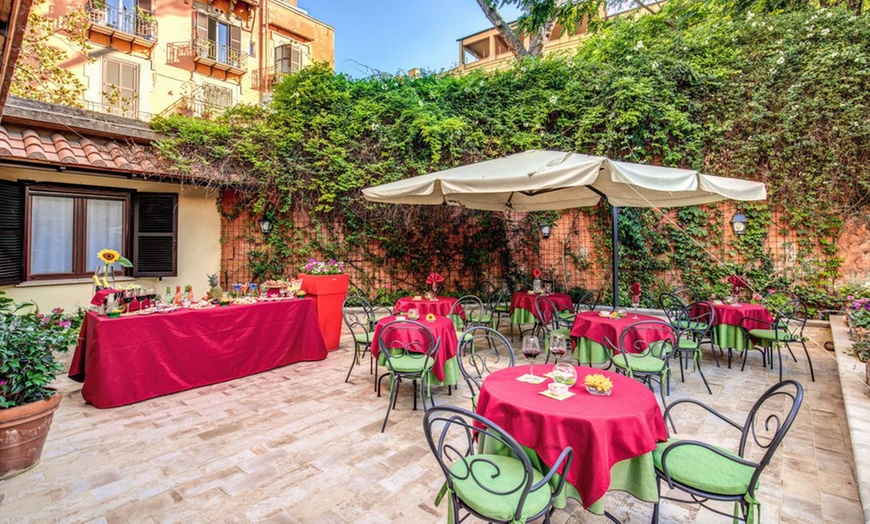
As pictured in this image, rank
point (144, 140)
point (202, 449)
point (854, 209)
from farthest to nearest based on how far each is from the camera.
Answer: point (144, 140) < point (854, 209) < point (202, 449)

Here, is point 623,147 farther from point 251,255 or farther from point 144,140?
point 144,140

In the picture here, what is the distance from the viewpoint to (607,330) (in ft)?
13.6

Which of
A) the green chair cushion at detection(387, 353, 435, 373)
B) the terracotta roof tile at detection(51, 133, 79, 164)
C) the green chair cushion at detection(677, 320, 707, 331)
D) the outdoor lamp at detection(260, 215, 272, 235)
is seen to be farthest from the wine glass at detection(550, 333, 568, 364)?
the terracotta roof tile at detection(51, 133, 79, 164)

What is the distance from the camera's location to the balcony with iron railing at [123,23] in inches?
429

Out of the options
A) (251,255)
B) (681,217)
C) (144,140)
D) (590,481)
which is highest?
(144,140)

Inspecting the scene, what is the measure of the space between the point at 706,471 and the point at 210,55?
1590cm

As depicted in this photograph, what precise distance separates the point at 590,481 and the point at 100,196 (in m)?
7.96

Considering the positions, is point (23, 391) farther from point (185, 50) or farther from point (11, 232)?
point (185, 50)

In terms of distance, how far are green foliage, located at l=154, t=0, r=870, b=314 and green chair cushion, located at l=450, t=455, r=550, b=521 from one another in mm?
6108

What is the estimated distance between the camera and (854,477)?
2617mm

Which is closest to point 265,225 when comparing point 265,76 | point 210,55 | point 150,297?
point 150,297

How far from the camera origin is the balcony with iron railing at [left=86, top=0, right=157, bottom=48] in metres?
10.9

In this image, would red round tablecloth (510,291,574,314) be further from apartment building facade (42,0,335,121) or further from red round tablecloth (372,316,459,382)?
apartment building facade (42,0,335,121)

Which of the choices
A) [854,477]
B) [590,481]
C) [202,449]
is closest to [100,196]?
[202,449]
